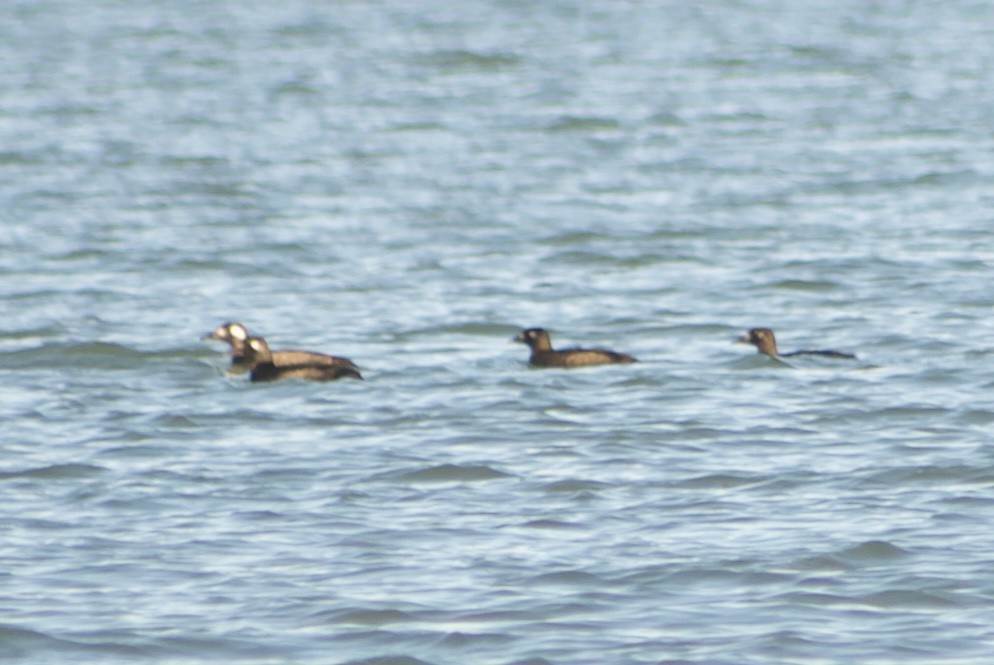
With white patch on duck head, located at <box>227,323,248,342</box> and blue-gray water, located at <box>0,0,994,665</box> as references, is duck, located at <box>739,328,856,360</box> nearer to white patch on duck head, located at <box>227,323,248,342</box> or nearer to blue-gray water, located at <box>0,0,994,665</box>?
blue-gray water, located at <box>0,0,994,665</box>

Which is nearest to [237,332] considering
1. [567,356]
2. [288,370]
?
[288,370]

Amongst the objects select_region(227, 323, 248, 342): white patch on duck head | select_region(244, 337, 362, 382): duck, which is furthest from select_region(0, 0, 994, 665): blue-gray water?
select_region(227, 323, 248, 342): white patch on duck head

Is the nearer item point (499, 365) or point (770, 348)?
point (770, 348)

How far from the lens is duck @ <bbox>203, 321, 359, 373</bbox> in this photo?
13422mm

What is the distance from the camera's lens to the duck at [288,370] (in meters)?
13.3

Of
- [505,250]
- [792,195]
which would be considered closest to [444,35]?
[792,195]

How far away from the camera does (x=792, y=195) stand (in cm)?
2191

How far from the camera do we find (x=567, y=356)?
45.1 feet

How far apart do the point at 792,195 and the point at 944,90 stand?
28.2 feet

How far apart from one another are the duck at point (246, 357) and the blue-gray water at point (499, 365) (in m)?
0.18

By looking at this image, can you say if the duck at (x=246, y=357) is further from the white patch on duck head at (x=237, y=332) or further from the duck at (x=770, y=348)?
the duck at (x=770, y=348)

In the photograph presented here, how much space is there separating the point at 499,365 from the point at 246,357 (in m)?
1.56

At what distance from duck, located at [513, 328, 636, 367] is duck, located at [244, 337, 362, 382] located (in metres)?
1.09

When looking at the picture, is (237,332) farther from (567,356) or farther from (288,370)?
(567,356)
